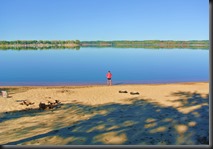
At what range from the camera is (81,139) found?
9828 millimetres

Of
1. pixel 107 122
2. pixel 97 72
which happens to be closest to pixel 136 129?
pixel 107 122

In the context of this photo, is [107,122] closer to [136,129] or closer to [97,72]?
[136,129]

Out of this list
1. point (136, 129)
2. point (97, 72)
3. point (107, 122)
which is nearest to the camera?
point (136, 129)

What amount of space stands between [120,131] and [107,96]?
10.5 m

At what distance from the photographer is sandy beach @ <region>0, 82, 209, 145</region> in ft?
32.0

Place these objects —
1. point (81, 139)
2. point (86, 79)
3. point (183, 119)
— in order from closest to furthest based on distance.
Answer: point (81, 139), point (183, 119), point (86, 79)

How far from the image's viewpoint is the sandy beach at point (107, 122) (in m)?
9.74

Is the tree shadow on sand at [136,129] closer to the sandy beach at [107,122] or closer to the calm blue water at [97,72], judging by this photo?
the sandy beach at [107,122]

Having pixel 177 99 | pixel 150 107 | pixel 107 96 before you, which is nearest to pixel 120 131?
pixel 150 107

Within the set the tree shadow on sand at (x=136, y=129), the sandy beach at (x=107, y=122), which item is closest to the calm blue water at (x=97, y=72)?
the sandy beach at (x=107, y=122)

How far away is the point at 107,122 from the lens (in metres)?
12.5

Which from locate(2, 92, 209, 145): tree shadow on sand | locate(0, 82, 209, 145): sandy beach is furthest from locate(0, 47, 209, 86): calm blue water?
locate(2, 92, 209, 145): tree shadow on sand

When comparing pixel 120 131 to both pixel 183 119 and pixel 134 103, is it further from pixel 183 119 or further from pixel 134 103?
pixel 134 103

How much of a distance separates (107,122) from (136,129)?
1.96 metres
